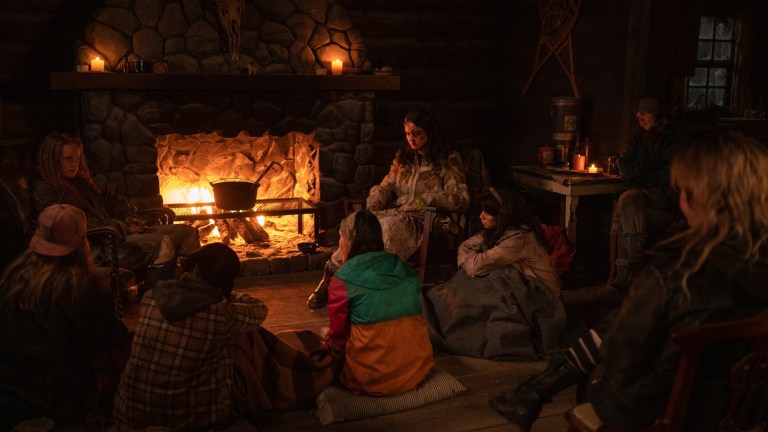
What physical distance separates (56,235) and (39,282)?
0.21 meters

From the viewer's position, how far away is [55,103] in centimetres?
581

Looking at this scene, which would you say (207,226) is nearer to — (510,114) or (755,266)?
(510,114)

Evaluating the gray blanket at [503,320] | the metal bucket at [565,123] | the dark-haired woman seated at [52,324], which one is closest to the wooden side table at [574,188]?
the metal bucket at [565,123]

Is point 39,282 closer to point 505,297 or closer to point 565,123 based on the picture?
point 505,297

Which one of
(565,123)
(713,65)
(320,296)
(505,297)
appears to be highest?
(713,65)

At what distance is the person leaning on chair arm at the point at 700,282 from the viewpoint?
2.00 m

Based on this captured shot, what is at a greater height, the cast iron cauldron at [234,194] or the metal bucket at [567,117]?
the metal bucket at [567,117]

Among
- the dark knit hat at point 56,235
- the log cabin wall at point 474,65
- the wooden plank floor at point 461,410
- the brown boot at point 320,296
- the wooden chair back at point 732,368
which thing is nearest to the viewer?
the wooden chair back at point 732,368

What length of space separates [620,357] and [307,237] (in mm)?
4544

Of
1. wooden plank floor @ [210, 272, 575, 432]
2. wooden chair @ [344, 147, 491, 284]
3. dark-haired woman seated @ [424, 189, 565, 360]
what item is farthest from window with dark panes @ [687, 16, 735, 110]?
wooden plank floor @ [210, 272, 575, 432]

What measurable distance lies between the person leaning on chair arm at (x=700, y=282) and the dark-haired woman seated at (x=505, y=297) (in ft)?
6.26

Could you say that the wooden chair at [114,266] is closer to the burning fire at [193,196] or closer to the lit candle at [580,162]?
the burning fire at [193,196]

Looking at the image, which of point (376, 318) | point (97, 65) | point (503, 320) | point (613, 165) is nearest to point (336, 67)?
point (97, 65)

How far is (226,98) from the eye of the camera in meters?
5.76
